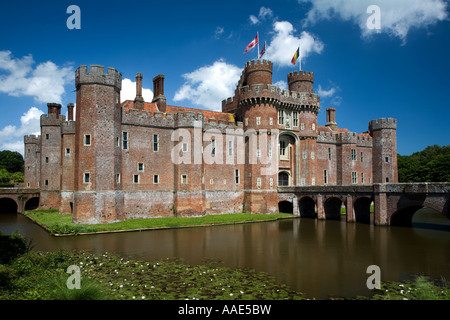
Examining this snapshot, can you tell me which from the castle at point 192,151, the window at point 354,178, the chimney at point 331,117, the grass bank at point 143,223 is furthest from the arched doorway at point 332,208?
the chimney at point 331,117

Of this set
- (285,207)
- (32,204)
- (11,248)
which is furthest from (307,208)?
(32,204)

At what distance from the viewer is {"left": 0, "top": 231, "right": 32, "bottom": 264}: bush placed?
13430 mm

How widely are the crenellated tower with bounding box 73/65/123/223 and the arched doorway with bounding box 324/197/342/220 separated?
824 inches

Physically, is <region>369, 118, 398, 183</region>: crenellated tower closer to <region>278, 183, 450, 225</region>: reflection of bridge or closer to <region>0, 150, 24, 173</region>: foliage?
<region>278, 183, 450, 225</region>: reflection of bridge

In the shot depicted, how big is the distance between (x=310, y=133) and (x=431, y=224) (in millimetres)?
16190

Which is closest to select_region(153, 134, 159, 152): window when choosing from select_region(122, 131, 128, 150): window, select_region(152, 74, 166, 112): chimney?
select_region(122, 131, 128, 150): window

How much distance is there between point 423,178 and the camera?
5991 centimetres

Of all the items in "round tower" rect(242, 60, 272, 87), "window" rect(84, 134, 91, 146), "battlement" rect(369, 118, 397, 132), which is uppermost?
"round tower" rect(242, 60, 272, 87)

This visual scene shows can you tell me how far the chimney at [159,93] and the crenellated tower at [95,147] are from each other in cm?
807

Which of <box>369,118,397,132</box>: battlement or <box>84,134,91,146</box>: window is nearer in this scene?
<box>84,134,91,146</box>: window

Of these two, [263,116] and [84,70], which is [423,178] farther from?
[84,70]

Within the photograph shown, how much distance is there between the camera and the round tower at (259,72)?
122 feet

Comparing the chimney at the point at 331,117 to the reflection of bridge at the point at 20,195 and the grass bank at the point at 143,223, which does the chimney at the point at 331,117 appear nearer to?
the grass bank at the point at 143,223
